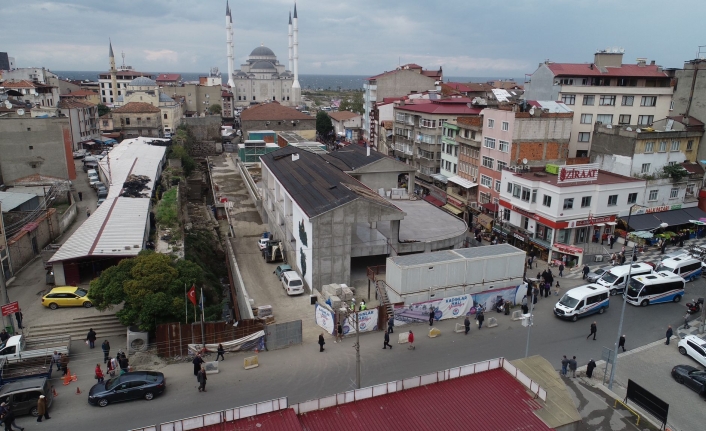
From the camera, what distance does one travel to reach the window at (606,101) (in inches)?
1948

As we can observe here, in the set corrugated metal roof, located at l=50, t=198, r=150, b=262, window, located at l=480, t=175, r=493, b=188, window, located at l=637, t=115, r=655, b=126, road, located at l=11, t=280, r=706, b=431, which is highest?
window, located at l=637, t=115, r=655, b=126

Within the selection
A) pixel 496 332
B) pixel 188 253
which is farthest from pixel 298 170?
pixel 496 332

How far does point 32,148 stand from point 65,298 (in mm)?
25784

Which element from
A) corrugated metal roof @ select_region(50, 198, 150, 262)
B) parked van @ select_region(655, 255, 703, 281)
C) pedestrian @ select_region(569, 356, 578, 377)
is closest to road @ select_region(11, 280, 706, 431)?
pedestrian @ select_region(569, 356, 578, 377)

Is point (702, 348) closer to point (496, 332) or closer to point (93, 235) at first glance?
point (496, 332)

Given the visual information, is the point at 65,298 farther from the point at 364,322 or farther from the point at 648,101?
the point at 648,101

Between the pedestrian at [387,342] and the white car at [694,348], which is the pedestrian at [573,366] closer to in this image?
the white car at [694,348]

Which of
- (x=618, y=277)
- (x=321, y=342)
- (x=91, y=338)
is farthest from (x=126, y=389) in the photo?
(x=618, y=277)

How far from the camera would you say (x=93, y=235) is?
31109 mm

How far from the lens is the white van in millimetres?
29734

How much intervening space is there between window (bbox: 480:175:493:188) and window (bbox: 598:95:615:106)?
48.8 ft

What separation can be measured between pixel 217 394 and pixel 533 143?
111ft

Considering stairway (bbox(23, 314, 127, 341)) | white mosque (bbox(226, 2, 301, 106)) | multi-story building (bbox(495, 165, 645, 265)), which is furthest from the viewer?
white mosque (bbox(226, 2, 301, 106))

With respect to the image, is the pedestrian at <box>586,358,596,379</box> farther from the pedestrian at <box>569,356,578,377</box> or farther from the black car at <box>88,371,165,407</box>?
the black car at <box>88,371,165,407</box>
